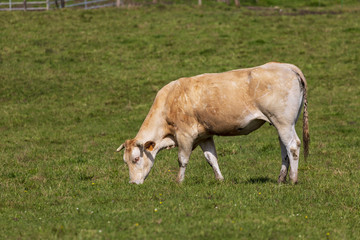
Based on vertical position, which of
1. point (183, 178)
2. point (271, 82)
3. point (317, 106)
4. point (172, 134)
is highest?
point (271, 82)

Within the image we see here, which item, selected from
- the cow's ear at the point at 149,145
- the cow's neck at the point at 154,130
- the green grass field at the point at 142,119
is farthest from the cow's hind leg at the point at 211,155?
the cow's ear at the point at 149,145

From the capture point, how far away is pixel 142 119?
75.0 feet

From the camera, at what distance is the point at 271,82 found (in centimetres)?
1086

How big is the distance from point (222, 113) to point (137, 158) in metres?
2.04

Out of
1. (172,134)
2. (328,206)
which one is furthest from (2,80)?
(328,206)

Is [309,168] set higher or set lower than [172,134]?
lower

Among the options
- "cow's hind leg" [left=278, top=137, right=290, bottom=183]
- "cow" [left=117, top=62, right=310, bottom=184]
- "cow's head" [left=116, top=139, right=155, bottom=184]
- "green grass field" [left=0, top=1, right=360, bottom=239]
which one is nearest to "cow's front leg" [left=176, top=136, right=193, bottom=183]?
"cow" [left=117, top=62, right=310, bottom=184]

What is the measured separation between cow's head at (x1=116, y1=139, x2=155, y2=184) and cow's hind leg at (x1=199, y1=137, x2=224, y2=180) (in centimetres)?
116

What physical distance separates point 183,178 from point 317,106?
1348cm

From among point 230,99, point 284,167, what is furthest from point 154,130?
point 284,167

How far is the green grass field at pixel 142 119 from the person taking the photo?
8.35 m

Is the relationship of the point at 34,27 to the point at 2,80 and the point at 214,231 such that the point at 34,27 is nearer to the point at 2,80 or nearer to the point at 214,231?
the point at 2,80

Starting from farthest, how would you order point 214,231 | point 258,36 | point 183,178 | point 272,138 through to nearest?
1. point 258,36
2. point 272,138
3. point 183,178
4. point 214,231

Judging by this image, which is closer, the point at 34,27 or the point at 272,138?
the point at 272,138
